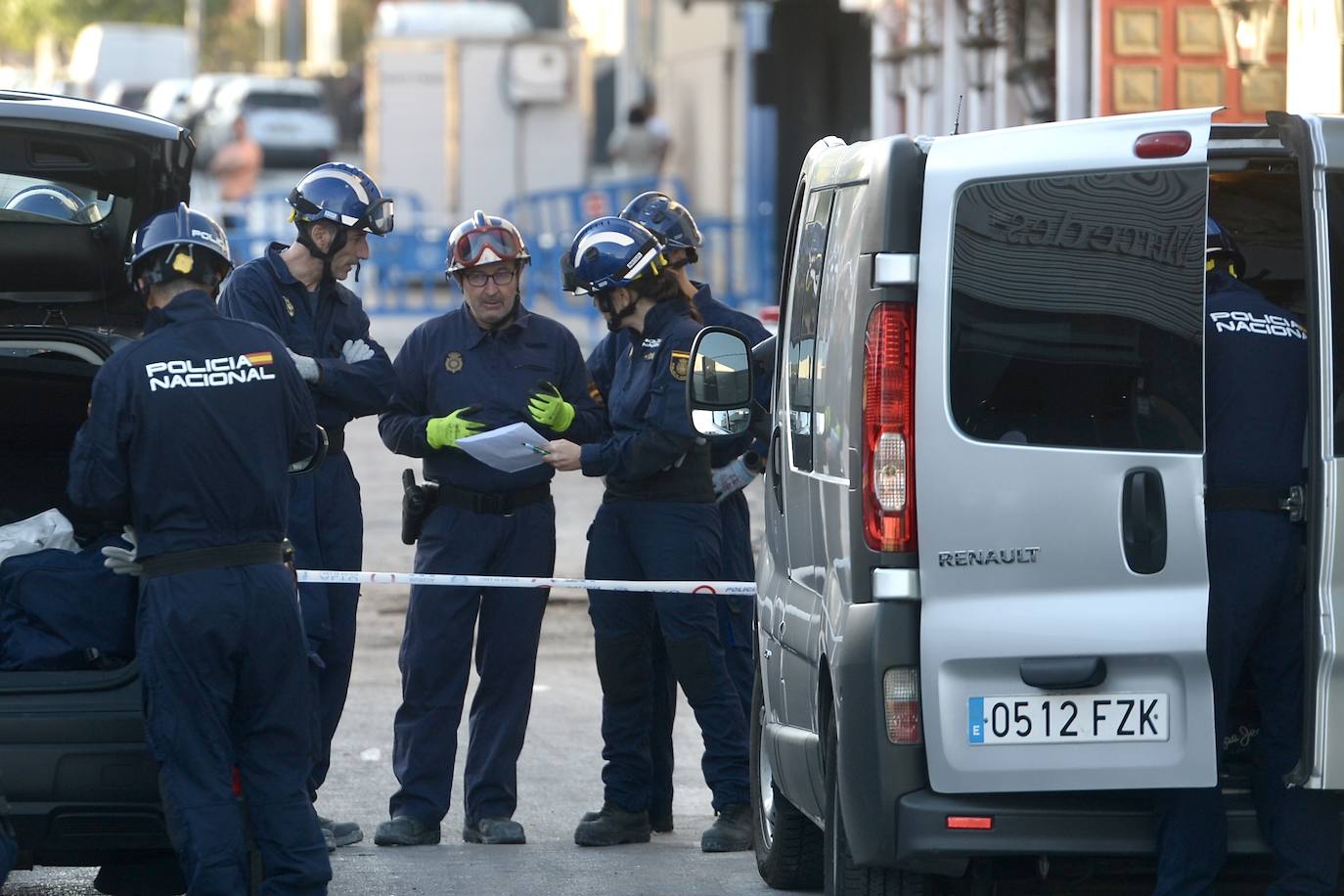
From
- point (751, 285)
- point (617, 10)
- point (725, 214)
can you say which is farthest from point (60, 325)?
point (617, 10)

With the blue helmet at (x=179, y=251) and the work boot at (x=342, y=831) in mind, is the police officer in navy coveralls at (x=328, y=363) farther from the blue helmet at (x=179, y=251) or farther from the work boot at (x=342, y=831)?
the blue helmet at (x=179, y=251)

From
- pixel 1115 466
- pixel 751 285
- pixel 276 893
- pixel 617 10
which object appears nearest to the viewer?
pixel 1115 466

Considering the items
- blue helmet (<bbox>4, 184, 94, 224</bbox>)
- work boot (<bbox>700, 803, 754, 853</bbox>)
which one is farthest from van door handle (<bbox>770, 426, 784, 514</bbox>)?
blue helmet (<bbox>4, 184, 94, 224</bbox>)

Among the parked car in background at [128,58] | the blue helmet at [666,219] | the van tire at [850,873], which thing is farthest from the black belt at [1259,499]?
the parked car in background at [128,58]

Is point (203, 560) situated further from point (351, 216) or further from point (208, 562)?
point (351, 216)

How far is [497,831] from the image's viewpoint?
7547 mm

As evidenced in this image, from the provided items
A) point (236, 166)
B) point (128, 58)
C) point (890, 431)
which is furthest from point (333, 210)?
point (128, 58)

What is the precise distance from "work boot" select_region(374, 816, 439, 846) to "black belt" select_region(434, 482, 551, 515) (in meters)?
0.99

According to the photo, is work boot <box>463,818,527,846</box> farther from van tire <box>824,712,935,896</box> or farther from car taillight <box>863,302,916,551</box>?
car taillight <box>863,302,916,551</box>

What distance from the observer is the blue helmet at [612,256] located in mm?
7445

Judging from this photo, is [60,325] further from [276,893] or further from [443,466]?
[276,893]

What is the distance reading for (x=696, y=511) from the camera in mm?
7605

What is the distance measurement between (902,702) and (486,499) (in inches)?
108

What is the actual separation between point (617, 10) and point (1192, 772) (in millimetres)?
38465
